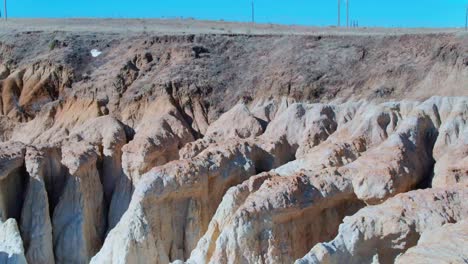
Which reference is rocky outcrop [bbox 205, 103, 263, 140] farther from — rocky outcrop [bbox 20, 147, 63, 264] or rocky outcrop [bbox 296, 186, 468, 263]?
rocky outcrop [bbox 296, 186, 468, 263]

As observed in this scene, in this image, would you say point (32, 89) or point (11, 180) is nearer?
point (11, 180)

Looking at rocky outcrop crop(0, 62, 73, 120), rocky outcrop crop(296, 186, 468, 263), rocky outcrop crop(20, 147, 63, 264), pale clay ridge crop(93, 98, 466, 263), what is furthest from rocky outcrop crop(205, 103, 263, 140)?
rocky outcrop crop(296, 186, 468, 263)

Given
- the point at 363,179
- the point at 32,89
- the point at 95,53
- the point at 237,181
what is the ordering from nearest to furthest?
the point at 363,179, the point at 237,181, the point at 32,89, the point at 95,53

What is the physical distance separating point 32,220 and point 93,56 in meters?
11.6

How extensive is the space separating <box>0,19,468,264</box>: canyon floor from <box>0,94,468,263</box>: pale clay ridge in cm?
4

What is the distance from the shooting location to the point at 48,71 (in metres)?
28.5

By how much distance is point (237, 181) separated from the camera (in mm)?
18953

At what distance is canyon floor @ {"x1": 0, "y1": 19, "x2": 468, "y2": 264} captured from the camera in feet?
47.3

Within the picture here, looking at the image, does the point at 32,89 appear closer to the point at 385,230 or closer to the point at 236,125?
the point at 236,125

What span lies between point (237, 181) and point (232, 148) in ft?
3.02

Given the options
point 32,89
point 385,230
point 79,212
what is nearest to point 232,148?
point 79,212

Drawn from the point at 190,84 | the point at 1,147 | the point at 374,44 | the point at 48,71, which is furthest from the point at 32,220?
the point at 374,44

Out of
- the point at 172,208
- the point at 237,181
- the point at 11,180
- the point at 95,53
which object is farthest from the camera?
the point at 95,53

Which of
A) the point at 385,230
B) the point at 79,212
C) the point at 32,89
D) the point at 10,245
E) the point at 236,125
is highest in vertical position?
the point at 32,89
